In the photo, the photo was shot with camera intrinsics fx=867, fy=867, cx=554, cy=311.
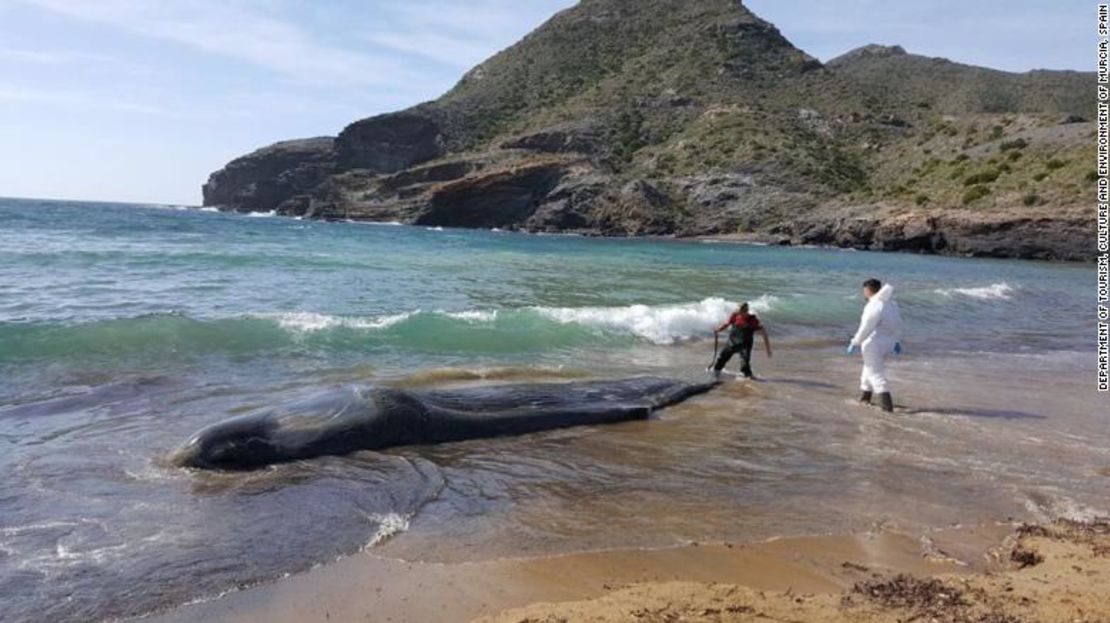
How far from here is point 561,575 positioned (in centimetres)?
505

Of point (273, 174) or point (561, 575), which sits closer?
point (561, 575)

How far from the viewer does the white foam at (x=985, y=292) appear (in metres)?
25.5

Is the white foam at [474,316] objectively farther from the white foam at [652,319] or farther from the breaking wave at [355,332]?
the white foam at [652,319]

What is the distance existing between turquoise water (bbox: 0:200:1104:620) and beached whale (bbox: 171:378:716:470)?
0.94 ft

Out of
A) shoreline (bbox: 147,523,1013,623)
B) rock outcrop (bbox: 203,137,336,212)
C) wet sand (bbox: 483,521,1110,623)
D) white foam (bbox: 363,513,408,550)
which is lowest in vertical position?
white foam (bbox: 363,513,408,550)

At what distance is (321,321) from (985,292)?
815 inches

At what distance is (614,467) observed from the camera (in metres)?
7.40

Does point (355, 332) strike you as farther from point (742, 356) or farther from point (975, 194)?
point (975, 194)

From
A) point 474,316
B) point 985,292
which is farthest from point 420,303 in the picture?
point 985,292

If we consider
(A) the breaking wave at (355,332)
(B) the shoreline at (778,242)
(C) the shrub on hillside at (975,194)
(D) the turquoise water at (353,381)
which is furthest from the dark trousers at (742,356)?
(C) the shrub on hillside at (975,194)

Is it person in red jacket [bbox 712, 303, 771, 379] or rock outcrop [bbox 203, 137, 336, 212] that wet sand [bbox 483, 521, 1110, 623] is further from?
rock outcrop [bbox 203, 137, 336, 212]

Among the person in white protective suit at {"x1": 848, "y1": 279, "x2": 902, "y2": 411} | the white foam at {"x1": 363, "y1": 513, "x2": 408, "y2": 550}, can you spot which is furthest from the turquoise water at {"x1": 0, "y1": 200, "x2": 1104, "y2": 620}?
the person in white protective suit at {"x1": 848, "y1": 279, "x2": 902, "y2": 411}

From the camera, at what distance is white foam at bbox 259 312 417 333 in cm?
1474

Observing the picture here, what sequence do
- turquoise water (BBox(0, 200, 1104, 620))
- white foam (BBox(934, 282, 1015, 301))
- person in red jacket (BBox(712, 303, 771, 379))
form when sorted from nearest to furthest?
turquoise water (BBox(0, 200, 1104, 620)) < person in red jacket (BBox(712, 303, 771, 379)) < white foam (BBox(934, 282, 1015, 301))
